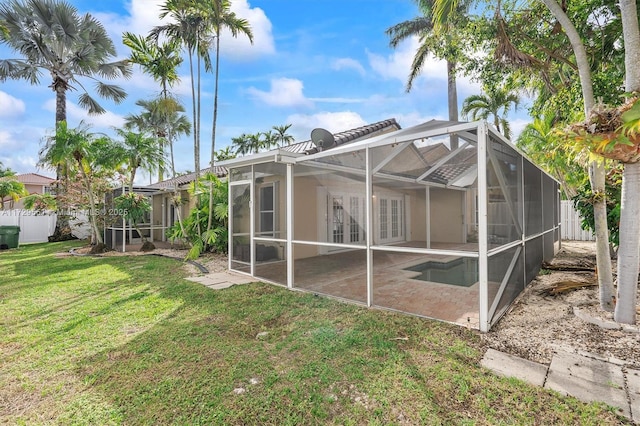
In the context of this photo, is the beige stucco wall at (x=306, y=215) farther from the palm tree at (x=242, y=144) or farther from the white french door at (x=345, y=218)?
the palm tree at (x=242, y=144)

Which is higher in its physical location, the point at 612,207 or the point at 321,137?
the point at 321,137

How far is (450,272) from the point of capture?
26.5ft

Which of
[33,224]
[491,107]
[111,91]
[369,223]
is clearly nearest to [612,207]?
[369,223]

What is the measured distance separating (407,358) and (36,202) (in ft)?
62.8

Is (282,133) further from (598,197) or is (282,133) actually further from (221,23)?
(598,197)

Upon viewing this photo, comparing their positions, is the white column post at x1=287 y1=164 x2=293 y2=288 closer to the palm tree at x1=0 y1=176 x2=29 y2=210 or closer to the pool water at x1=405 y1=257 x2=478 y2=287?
the pool water at x1=405 y1=257 x2=478 y2=287

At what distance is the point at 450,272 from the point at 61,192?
54.1ft

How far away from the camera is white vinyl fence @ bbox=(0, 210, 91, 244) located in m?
15.3

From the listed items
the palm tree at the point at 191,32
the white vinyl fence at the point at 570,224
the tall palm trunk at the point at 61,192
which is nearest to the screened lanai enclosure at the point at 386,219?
the palm tree at the point at 191,32

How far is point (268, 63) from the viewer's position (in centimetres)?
1370

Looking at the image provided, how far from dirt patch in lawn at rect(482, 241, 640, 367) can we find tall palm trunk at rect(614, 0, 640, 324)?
369 mm

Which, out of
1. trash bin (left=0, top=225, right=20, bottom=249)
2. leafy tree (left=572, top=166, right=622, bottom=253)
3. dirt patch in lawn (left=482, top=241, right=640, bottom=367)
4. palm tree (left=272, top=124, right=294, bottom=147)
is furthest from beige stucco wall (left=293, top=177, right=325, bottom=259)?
palm tree (left=272, top=124, right=294, bottom=147)

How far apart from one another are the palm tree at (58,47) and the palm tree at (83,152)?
11.7ft

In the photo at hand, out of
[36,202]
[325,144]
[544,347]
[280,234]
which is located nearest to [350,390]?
[544,347]
